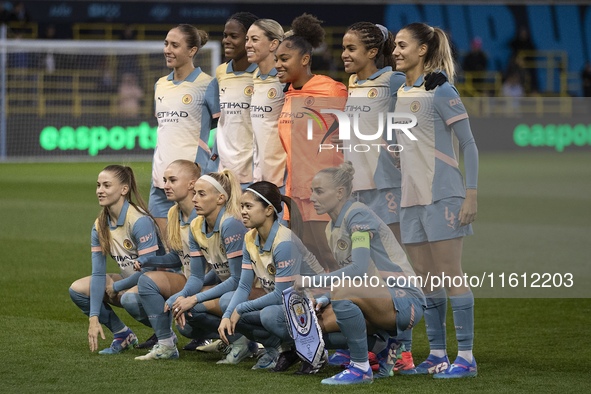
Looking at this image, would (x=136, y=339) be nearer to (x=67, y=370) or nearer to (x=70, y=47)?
(x=67, y=370)

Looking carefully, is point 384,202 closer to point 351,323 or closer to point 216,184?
point 351,323

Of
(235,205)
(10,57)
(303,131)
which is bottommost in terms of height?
(235,205)

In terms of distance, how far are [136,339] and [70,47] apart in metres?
14.8

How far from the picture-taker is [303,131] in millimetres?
5195

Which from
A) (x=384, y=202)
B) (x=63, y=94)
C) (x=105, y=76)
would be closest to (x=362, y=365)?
(x=384, y=202)

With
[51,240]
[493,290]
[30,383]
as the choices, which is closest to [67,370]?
[30,383]

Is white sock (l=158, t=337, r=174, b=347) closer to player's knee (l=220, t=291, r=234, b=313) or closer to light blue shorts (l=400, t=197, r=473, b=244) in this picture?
player's knee (l=220, t=291, r=234, b=313)

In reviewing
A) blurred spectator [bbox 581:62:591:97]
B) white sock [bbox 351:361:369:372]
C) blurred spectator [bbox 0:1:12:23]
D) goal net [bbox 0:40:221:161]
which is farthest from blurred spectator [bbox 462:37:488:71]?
white sock [bbox 351:361:369:372]

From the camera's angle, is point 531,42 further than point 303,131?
Yes

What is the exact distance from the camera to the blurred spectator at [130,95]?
21.7m

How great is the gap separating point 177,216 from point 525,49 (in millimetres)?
22410

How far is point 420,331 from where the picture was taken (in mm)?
6715

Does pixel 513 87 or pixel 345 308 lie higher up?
pixel 513 87

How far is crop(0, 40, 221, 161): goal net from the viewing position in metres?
19.9
